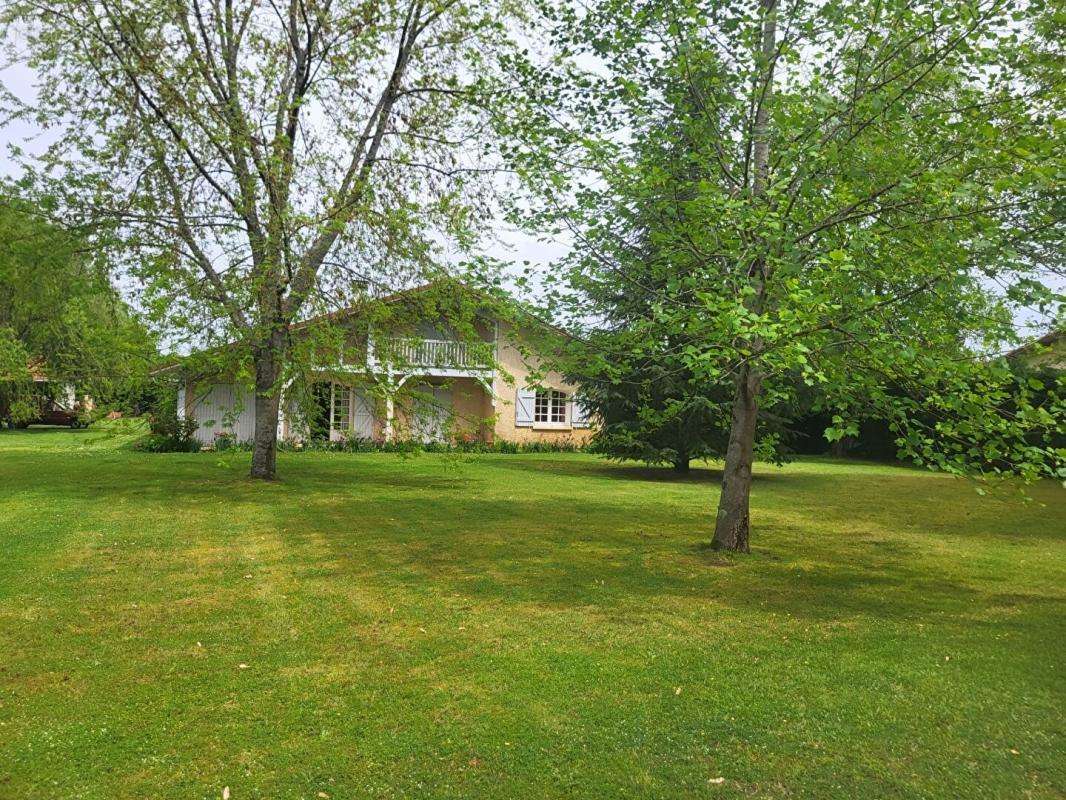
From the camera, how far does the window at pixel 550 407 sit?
2961cm

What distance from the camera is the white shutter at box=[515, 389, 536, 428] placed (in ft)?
94.4

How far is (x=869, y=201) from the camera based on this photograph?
7.20 m

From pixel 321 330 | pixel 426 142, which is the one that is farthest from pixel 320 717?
pixel 426 142

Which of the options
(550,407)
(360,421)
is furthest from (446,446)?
(550,407)

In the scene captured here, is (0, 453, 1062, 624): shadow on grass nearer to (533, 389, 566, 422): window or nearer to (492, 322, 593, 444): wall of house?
(492, 322, 593, 444): wall of house

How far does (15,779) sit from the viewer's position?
3.77m

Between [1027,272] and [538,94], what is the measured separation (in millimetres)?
5825

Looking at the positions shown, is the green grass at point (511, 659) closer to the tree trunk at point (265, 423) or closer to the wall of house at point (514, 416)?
the tree trunk at point (265, 423)

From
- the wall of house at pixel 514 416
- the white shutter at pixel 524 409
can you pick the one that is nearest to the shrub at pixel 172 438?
the wall of house at pixel 514 416

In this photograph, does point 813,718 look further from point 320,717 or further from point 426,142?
point 426,142

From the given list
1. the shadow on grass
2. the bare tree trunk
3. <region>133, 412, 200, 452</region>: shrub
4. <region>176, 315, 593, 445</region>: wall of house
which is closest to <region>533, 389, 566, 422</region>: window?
<region>176, 315, 593, 445</region>: wall of house

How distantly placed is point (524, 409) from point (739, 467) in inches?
781

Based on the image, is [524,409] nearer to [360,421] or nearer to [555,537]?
[360,421]

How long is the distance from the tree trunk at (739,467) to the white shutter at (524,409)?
19216mm
